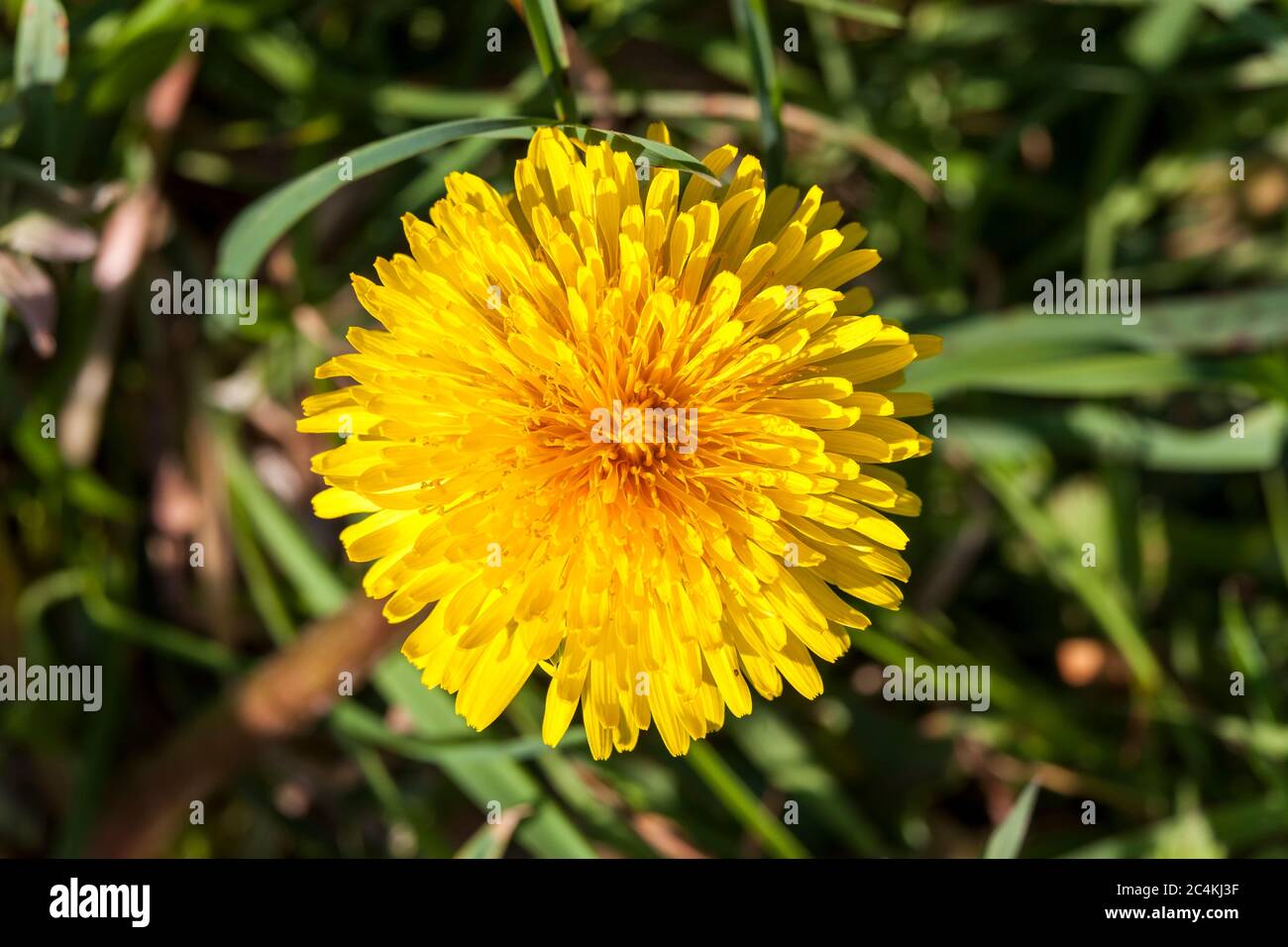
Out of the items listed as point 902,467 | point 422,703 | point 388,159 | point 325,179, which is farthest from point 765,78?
point 422,703

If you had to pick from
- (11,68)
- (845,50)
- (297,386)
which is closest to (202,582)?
(297,386)

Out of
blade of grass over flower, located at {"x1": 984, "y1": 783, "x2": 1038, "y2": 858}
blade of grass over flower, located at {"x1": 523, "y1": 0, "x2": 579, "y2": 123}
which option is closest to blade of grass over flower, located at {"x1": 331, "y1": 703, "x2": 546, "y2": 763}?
blade of grass over flower, located at {"x1": 984, "y1": 783, "x2": 1038, "y2": 858}

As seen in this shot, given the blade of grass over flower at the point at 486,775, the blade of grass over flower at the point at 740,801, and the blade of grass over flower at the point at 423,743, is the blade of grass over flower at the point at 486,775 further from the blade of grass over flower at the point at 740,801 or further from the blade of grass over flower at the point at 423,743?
the blade of grass over flower at the point at 740,801

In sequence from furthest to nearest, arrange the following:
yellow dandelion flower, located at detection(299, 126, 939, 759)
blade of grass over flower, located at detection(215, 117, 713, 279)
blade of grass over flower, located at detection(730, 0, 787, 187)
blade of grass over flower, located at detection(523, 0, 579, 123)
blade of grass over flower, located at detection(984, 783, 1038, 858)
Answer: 1. blade of grass over flower, located at detection(984, 783, 1038, 858)
2. blade of grass over flower, located at detection(730, 0, 787, 187)
3. blade of grass over flower, located at detection(523, 0, 579, 123)
4. blade of grass over flower, located at detection(215, 117, 713, 279)
5. yellow dandelion flower, located at detection(299, 126, 939, 759)

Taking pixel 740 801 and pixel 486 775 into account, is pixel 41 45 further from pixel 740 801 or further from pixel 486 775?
pixel 740 801

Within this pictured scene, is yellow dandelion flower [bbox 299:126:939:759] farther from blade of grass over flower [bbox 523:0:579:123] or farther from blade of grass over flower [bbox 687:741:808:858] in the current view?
blade of grass over flower [bbox 687:741:808:858]

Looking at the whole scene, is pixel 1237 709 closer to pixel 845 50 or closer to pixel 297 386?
pixel 845 50

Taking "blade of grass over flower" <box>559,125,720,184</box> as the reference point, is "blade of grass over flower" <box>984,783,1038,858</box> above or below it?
below
